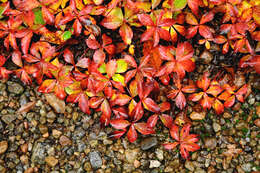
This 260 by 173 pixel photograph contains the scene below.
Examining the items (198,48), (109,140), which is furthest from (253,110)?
(109,140)

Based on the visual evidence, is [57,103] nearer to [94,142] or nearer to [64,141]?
[64,141]

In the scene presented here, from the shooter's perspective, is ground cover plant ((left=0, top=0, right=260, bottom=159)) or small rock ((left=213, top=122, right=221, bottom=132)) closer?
ground cover plant ((left=0, top=0, right=260, bottom=159))

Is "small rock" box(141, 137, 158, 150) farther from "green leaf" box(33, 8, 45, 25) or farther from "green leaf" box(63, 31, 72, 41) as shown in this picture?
"green leaf" box(33, 8, 45, 25)

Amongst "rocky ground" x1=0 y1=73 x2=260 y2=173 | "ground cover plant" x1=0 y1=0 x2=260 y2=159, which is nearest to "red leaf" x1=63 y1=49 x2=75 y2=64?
"ground cover plant" x1=0 y1=0 x2=260 y2=159

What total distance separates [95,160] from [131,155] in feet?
0.97

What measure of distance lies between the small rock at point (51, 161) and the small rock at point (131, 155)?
1.87 ft

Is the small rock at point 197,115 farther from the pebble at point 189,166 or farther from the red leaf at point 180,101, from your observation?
the pebble at point 189,166

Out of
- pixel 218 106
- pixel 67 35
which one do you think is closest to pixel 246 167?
pixel 218 106

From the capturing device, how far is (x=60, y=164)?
204cm

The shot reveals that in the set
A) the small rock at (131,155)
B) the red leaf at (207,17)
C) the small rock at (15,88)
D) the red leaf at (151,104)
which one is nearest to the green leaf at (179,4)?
the red leaf at (207,17)

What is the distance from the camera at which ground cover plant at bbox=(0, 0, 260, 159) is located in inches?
72.2

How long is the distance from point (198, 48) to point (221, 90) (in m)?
0.42

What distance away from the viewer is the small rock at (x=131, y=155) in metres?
2.05

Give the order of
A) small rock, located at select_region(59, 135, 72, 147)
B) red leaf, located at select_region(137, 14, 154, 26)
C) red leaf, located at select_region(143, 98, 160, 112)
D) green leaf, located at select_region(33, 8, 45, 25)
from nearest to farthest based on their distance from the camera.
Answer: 1. red leaf, located at select_region(137, 14, 154, 26)
2. red leaf, located at select_region(143, 98, 160, 112)
3. green leaf, located at select_region(33, 8, 45, 25)
4. small rock, located at select_region(59, 135, 72, 147)
